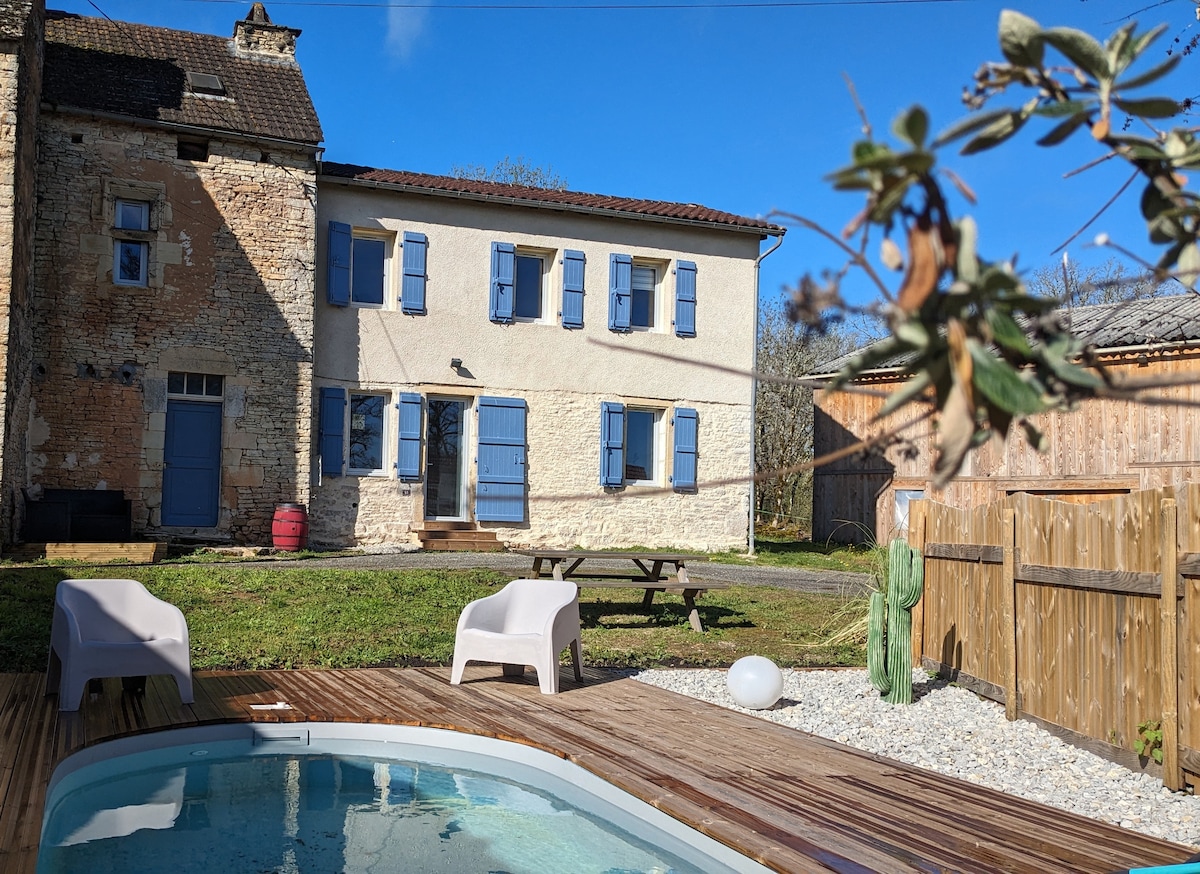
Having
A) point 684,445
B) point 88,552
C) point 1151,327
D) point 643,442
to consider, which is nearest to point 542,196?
point 643,442

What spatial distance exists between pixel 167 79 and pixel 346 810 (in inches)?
482

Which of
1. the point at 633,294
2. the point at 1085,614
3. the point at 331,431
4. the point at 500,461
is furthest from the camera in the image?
the point at 633,294

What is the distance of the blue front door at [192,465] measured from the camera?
13711 millimetres

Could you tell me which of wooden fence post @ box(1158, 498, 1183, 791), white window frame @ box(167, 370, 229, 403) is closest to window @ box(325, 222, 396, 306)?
white window frame @ box(167, 370, 229, 403)

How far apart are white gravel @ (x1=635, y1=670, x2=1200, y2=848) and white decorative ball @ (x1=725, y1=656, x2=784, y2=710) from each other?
2.7 inches

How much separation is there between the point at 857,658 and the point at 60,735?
5.51 metres

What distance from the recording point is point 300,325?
1421cm

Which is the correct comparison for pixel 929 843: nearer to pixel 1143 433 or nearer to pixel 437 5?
pixel 1143 433

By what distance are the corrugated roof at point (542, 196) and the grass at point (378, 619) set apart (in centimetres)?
603

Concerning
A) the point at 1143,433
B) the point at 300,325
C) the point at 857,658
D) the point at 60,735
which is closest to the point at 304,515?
the point at 300,325

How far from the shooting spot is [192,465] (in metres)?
13.8

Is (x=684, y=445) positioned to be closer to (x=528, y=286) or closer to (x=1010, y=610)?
(x=528, y=286)

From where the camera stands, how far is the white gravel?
4426mm

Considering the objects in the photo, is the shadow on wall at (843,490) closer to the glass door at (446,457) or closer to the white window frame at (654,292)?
the white window frame at (654,292)
